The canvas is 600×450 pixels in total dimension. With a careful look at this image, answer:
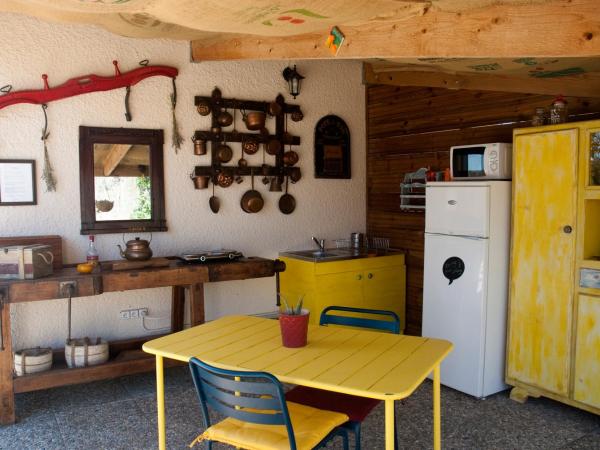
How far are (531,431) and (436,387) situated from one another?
1222 mm

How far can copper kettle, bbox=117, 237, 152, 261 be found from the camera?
12.9 feet

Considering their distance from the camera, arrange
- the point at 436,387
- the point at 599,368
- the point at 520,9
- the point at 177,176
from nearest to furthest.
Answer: the point at 520,9
the point at 436,387
the point at 599,368
the point at 177,176

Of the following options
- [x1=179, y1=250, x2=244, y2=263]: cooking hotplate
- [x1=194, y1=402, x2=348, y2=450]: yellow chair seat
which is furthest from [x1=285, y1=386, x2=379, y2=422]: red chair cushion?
[x1=179, y1=250, x2=244, y2=263]: cooking hotplate

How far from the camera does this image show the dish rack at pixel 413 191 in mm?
4789

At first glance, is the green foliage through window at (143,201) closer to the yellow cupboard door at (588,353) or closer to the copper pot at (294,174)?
the copper pot at (294,174)

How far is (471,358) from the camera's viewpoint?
366 centimetres

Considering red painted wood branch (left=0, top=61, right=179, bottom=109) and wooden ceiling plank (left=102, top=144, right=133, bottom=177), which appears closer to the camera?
red painted wood branch (left=0, top=61, right=179, bottom=109)

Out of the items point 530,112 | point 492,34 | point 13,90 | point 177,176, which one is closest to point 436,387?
point 492,34

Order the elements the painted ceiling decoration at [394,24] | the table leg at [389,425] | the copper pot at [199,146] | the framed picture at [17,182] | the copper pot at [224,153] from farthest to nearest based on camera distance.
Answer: the copper pot at [224,153] < the copper pot at [199,146] < the framed picture at [17,182] < the painted ceiling decoration at [394,24] < the table leg at [389,425]

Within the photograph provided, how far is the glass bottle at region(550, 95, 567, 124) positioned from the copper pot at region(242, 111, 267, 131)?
2.34 meters

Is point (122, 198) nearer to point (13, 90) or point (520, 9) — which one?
point (13, 90)

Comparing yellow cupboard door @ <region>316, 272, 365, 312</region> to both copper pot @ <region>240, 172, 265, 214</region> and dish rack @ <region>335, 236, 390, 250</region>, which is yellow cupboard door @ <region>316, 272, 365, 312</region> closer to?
dish rack @ <region>335, 236, 390, 250</region>

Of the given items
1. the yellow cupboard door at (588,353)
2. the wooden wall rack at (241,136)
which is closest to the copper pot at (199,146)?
the wooden wall rack at (241,136)

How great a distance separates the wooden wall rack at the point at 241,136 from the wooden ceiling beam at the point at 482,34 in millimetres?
1575
